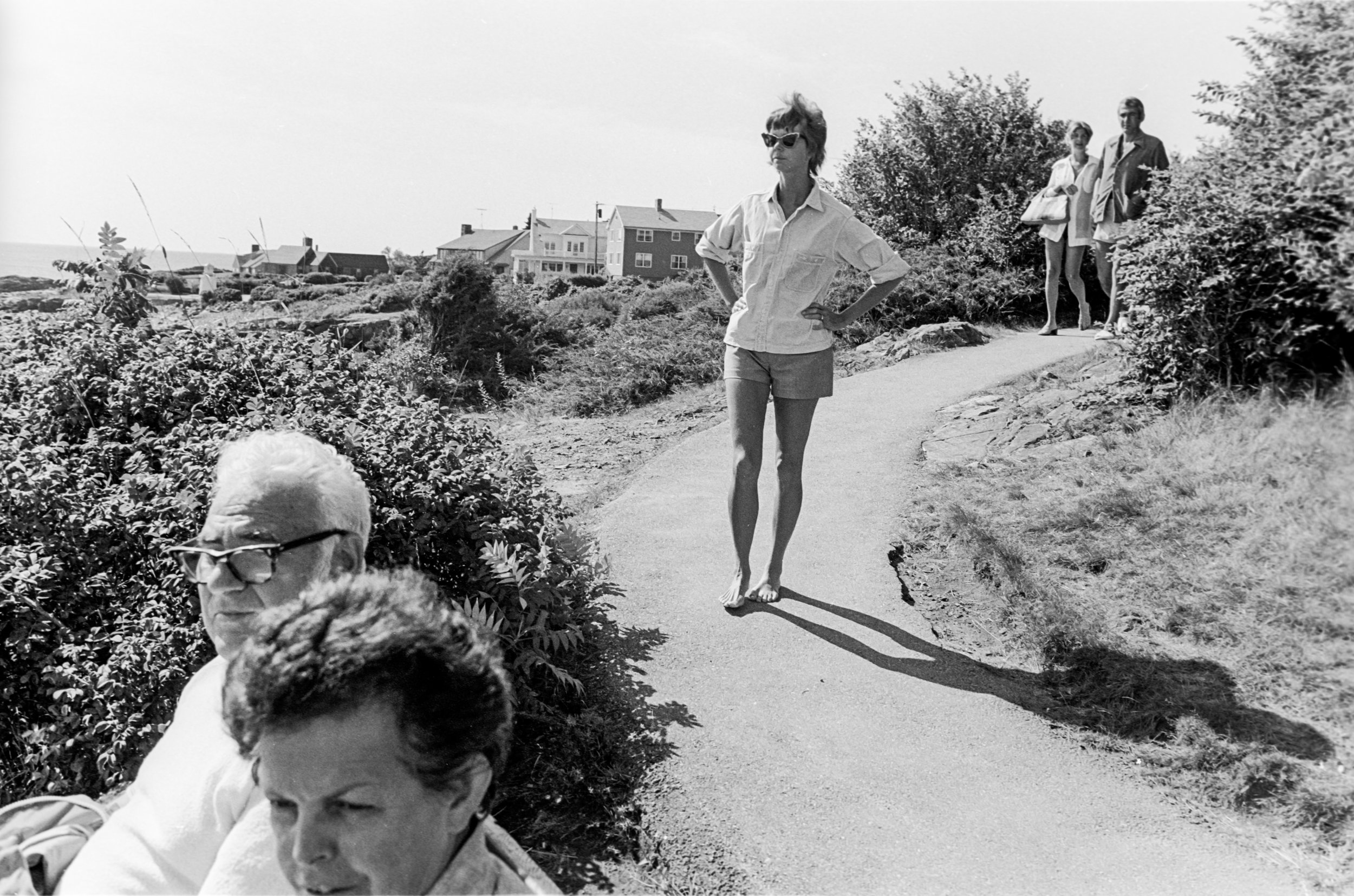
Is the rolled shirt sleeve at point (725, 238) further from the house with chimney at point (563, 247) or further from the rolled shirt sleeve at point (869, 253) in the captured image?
the house with chimney at point (563, 247)

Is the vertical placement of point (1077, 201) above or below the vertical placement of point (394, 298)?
above

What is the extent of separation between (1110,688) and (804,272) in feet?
6.93

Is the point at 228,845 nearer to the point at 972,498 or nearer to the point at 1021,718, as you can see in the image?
the point at 1021,718

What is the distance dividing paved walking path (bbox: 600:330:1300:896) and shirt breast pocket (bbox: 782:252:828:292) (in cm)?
149

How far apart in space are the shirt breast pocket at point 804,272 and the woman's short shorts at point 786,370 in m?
0.29

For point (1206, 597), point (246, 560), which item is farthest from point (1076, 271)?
point (246, 560)

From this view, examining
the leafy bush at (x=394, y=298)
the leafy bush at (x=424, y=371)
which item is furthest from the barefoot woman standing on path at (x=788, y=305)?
the leafy bush at (x=394, y=298)

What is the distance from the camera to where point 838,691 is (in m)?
4.19

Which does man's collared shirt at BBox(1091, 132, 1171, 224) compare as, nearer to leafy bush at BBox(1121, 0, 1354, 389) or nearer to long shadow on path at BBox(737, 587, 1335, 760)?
leafy bush at BBox(1121, 0, 1354, 389)

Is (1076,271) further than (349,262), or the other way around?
(349,262)

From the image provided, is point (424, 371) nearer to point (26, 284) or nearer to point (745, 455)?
point (26, 284)

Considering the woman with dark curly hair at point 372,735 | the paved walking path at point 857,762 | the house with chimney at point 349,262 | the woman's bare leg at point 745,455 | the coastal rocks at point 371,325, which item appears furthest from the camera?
the house with chimney at point 349,262

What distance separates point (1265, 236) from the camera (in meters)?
4.16

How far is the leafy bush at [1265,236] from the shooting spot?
2.78 meters
